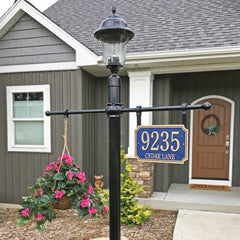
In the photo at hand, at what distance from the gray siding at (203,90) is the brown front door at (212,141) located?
170 mm

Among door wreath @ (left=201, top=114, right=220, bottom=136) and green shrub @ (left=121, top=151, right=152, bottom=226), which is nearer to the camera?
green shrub @ (left=121, top=151, right=152, bottom=226)

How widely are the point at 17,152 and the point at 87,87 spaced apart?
202 centimetres

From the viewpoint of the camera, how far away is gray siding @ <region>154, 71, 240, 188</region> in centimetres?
480

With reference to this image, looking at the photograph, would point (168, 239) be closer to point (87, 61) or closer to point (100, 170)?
point (100, 170)

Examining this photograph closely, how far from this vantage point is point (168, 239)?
3070 millimetres

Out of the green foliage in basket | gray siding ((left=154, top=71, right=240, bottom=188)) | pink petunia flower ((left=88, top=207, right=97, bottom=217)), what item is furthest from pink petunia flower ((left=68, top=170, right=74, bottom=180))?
gray siding ((left=154, top=71, right=240, bottom=188))

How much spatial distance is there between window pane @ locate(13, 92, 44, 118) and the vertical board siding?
9.2 inches

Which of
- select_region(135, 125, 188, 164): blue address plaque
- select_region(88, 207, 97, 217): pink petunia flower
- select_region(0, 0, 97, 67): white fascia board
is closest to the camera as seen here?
select_region(135, 125, 188, 164): blue address plaque

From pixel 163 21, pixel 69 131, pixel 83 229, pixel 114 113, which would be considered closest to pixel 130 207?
pixel 83 229

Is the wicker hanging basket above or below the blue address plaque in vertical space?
below

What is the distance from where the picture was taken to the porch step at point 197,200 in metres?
3.80

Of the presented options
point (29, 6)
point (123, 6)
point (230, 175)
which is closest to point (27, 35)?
point (29, 6)

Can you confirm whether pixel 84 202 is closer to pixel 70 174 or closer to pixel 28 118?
pixel 70 174

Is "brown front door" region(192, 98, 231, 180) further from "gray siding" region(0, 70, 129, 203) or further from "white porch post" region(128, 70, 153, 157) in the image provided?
"gray siding" region(0, 70, 129, 203)
